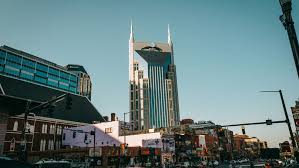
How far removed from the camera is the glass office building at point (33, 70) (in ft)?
395

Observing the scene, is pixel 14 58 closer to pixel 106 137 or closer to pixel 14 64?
pixel 14 64

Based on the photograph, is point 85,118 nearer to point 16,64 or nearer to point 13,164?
point 16,64

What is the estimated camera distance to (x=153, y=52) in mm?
174625

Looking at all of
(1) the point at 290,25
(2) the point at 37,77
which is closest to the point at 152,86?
(2) the point at 37,77

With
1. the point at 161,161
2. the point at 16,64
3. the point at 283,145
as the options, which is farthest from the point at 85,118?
the point at 283,145

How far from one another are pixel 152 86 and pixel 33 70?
7532 cm

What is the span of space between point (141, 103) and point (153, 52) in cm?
3767

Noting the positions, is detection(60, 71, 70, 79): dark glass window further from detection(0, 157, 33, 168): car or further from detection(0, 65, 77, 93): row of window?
detection(0, 157, 33, 168): car

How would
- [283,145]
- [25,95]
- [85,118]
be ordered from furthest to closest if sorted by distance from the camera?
[85,118] → [25,95] → [283,145]

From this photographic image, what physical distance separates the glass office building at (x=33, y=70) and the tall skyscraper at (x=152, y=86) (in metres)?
42.5

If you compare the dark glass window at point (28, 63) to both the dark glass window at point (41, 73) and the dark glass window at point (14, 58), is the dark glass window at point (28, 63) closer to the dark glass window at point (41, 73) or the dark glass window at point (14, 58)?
the dark glass window at point (14, 58)

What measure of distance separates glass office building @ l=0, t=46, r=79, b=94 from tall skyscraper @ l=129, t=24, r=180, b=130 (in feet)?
139

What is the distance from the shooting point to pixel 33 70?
444 feet

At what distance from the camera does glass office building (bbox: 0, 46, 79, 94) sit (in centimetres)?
12025
